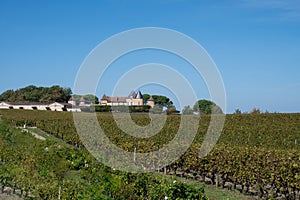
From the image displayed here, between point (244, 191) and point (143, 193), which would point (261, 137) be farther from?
point (143, 193)

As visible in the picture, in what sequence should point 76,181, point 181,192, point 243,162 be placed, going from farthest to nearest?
point 243,162 → point 76,181 → point 181,192

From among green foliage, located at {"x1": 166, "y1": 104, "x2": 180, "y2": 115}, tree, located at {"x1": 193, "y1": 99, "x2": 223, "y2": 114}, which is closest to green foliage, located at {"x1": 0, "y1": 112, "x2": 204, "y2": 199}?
tree, located at {"x1": 193, "y1": 99, "x2": 223, "y2": 114}

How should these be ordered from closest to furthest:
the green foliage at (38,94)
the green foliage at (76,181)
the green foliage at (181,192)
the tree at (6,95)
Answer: the green foliage at (181,192) < the green foliage at (76,181) < the green foliage at (38,94) < the tree at (6,95)

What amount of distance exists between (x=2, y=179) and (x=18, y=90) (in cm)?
11366

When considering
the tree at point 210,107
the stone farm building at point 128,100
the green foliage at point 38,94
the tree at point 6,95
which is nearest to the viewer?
the tree at point 210,107

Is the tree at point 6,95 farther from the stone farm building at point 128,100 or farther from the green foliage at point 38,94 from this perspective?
the stone farm building at point 128,100

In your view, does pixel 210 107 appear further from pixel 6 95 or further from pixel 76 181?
pixel 6 95

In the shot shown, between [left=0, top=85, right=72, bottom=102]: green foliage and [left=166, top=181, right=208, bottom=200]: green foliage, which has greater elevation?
[left=0, top=85, right=72, bottom=102]: green foliage

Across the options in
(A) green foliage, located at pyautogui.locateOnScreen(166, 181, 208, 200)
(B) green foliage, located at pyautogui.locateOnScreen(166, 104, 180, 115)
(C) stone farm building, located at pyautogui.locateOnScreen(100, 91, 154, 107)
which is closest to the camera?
(A) green foliage, located at pyautogui.locateOnScreen(166, 181, 208, 200)

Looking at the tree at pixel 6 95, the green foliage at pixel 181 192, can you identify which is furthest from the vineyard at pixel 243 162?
the tree at pixel 6 95

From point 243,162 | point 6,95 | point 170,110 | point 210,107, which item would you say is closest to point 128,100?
point 243,162

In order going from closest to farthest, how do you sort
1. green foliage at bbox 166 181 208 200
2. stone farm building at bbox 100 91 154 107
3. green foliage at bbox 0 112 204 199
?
green foliage at bbox 166 181 208 200, green foliage at bbox 0 112 204 199, stone farm building at bbox 100 91 154 107

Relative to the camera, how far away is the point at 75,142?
29.5 metres

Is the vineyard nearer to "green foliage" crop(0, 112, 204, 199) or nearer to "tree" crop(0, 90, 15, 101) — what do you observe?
"green foliage" crop(0, 112, 204, 199)
